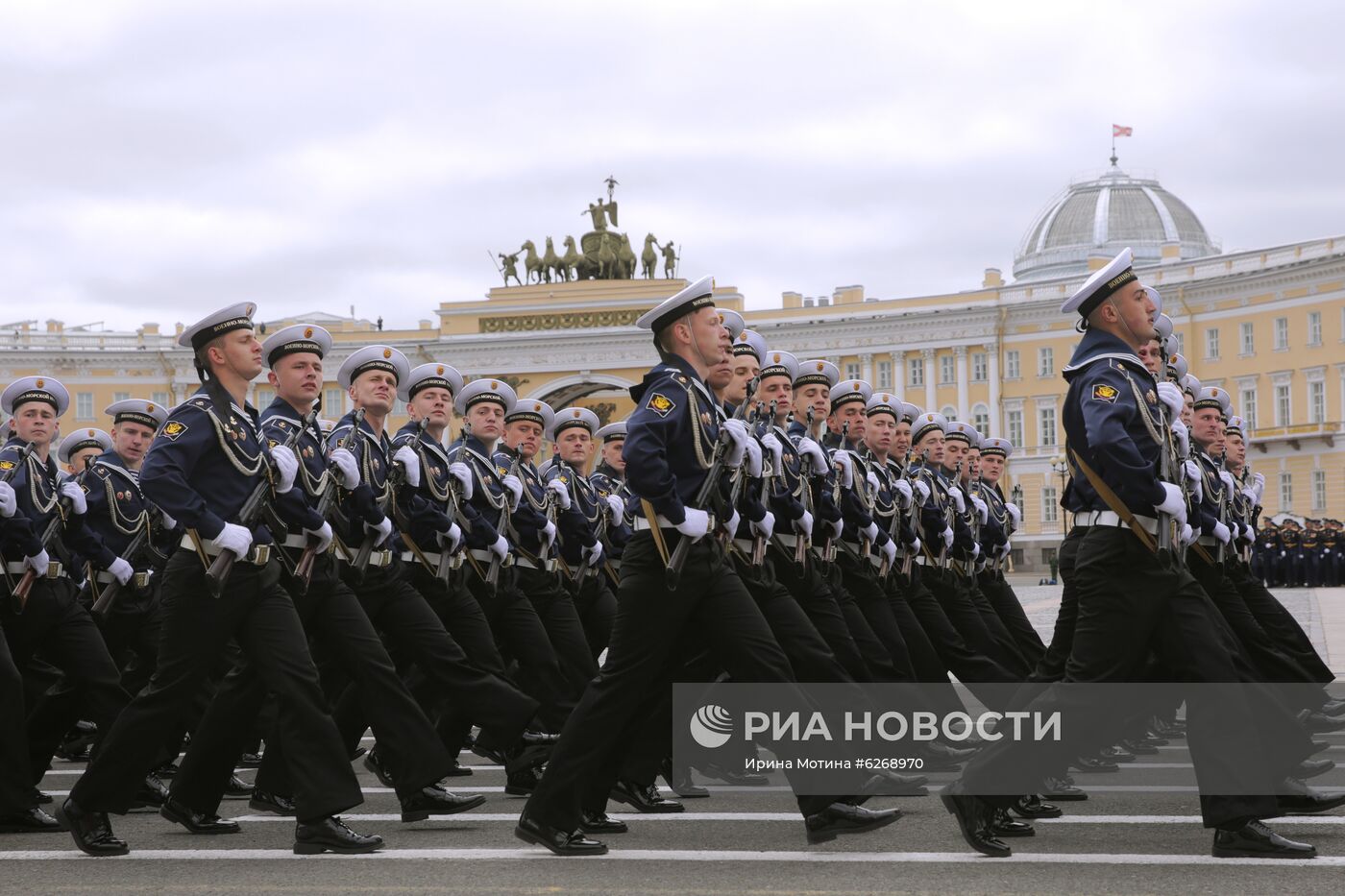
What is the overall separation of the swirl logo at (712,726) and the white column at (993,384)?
5890cm

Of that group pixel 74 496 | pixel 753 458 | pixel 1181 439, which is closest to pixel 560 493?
pixel 74 496

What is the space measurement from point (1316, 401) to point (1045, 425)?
9.66m

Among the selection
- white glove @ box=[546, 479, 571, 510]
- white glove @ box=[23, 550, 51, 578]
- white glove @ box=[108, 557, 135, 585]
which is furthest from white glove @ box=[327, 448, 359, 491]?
white glove @ box=[546, 479, 571, 510]

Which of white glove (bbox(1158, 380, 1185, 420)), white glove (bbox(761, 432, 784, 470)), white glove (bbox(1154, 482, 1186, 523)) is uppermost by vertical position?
white glove (bbox(1158, 380, 1185, 420))

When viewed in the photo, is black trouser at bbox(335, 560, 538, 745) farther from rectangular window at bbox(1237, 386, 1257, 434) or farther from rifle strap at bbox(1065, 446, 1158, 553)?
rectangular window at bbox(1237, 386, 1257, 434)

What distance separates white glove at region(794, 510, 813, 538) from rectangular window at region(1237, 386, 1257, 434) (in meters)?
54.3

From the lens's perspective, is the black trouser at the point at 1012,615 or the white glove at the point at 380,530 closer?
the white glove at the point at 380,530

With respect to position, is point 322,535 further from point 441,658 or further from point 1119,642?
point 1119,642

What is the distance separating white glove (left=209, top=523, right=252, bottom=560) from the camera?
665 cm

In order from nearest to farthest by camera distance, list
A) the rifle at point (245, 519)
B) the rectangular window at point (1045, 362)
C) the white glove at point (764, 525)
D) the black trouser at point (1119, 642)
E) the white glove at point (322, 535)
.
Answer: the black trouser at point (1119, 642), the rifle at point (245, 519), the white glove at point (322, 535), the white glove at point (764, 525), the rectangular window at point (1045, 362)

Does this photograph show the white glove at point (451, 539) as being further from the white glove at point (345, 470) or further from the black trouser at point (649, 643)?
the black trouser at point (649, 643)

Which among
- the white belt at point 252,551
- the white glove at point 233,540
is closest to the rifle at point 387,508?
the white belt at point 252,551

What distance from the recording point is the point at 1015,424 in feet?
216

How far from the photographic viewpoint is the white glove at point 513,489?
32.8 ft
